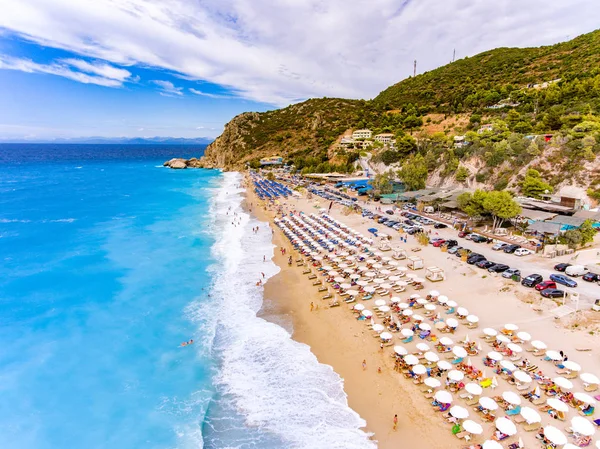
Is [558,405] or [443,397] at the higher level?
[558,405]

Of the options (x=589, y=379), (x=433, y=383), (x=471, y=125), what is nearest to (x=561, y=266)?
(x=589, y=379)

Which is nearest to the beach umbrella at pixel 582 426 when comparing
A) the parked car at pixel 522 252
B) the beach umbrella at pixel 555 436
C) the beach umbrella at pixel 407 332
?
the beach umbrella at pixel 555 436

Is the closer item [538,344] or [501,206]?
Answer: [538,344]

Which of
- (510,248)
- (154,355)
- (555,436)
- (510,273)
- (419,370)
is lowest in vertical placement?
(154,355)

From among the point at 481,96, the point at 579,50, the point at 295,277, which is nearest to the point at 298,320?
the point at 295,277

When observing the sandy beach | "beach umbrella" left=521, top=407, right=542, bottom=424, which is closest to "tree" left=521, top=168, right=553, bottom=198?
the sandy beach

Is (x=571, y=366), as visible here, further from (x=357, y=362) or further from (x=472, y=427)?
(x=357, y=362)

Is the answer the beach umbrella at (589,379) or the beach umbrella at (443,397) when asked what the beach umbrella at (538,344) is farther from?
the beach umbrella at (443,397)

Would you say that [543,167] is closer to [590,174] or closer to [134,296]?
[590,174]
